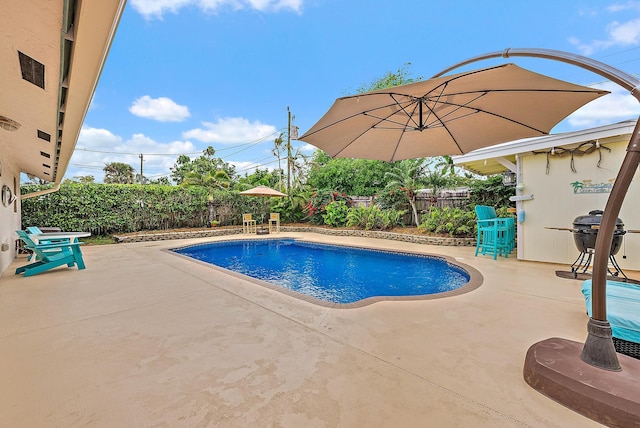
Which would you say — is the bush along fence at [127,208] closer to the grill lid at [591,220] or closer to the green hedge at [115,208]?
the green hedge at [115,208]

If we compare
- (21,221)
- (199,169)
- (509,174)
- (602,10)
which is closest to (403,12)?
(602,10)

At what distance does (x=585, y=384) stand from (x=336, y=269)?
18.3ft

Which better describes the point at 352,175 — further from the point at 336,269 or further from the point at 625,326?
the point at 625,326

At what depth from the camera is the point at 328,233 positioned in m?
13.2

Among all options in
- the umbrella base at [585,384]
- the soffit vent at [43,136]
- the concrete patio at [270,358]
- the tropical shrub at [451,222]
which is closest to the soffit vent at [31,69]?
the soffit vent at [43,136]

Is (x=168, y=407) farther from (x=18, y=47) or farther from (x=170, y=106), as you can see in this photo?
(x=170, y=106)

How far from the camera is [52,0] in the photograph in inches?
64.0

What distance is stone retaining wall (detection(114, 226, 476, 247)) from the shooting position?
9086mm

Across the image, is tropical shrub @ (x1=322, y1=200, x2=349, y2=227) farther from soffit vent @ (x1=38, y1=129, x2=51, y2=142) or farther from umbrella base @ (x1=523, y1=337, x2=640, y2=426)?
umbrella base @ (x1=523, y1=337, x2=640, y2=426)

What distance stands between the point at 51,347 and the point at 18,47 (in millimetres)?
2505

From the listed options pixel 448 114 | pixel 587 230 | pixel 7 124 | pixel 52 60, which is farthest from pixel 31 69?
pixel 587 230

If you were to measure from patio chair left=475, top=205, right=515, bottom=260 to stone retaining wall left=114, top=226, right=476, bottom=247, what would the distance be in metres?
1.84

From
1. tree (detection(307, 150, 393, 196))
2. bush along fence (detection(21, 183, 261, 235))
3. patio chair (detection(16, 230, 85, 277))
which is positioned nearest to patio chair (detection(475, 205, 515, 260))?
patio chair (detection(16, 230, 85, 277))

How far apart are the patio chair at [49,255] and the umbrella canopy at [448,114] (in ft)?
18.0
